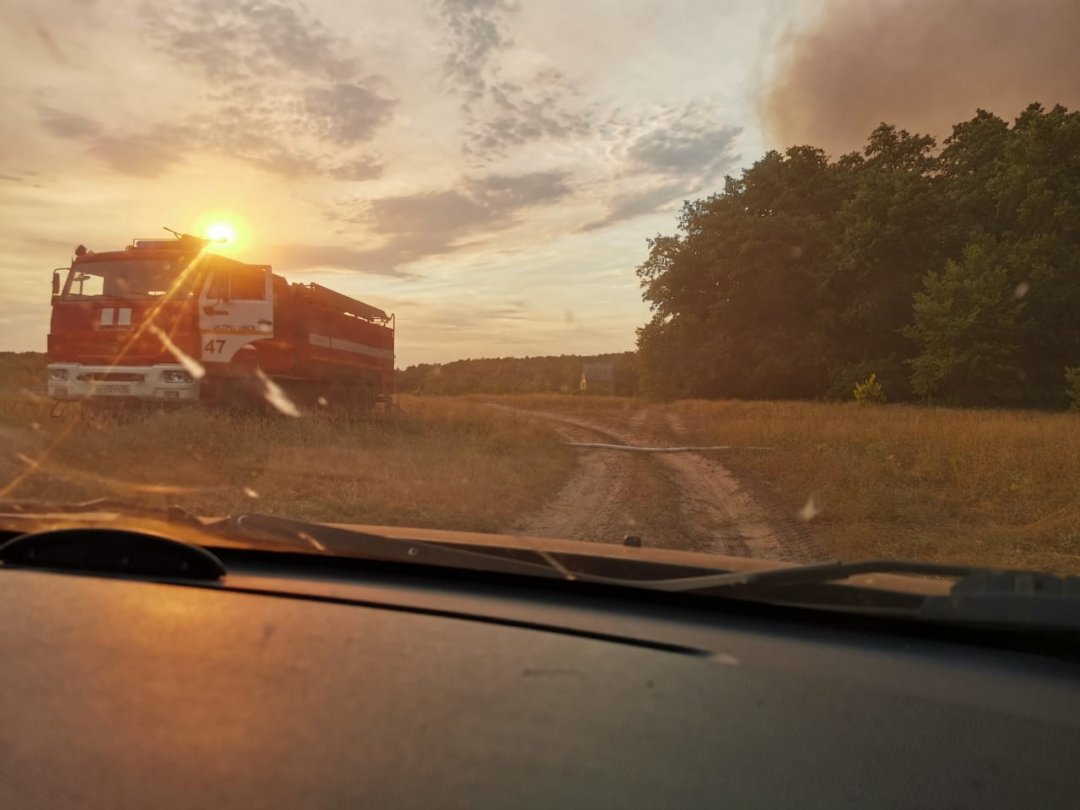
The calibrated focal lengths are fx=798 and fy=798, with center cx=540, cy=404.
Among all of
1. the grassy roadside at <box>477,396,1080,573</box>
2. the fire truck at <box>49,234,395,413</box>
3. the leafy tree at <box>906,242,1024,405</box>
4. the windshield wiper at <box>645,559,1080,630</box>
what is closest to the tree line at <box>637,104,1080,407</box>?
the leafy tree at <box>906,242,1024,405</box>

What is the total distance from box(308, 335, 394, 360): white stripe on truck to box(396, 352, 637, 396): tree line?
307 inches

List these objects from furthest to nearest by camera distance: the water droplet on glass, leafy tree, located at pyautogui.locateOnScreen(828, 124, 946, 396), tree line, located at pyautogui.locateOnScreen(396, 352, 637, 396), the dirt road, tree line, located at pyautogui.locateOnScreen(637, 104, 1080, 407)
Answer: tree line, located at pyautogui.locateOnScreen(396, 352, 637, 396), leafy tree, located at pyautogui.locateOnScreen(828, 124, 946, 396), tree line, located at pyautogui.locateOnScreen(637, 104, 1080, 407), the water droplet on glass, the dirt road

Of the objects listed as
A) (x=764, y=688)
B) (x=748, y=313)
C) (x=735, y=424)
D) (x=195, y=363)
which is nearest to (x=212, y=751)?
(x=764, y=688)

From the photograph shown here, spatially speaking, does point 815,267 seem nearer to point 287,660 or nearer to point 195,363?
point 195,363

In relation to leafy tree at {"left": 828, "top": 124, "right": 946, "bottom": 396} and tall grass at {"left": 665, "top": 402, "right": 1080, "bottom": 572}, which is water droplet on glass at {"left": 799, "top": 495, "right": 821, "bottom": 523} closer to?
tall grass at {"left": 665, "top": 402, "right": 1080, "bottom": 572}

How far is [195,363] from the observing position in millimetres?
12945

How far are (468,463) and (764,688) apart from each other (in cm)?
978

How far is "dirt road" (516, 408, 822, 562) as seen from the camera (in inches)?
294

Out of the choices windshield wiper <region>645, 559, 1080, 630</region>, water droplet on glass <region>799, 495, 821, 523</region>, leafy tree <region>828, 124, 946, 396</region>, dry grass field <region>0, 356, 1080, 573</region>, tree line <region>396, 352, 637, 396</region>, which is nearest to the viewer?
windshield wiper <region>645, 559, 1080, 630</region>

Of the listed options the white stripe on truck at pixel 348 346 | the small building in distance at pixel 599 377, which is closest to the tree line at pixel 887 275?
the white stripe on truck at pixel 348 346

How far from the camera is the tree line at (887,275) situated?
3294 cm

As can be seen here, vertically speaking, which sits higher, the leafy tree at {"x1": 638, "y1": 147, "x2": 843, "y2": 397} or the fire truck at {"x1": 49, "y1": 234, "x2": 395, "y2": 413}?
the leafy tree at {"x1": 638, "y1": 147, "x2": 843, "y2": 397}

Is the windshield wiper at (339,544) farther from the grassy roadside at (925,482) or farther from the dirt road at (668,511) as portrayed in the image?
the grassy roadside at (925,482)

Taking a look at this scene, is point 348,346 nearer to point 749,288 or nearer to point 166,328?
point 166,328
